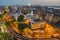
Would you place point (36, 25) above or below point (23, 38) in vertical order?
above

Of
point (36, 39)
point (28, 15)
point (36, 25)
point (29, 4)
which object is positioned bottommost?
point (36, 39)

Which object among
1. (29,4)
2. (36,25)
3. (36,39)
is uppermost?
(29,4)

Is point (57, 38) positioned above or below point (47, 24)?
below

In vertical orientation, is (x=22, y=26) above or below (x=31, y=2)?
below

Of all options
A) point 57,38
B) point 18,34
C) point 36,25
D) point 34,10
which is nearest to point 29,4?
point 34,10

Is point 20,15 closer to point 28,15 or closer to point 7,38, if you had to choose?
point 28,15

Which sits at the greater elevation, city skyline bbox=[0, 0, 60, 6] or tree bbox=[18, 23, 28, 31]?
city skyline bbox=[0, 0, 60, 6]

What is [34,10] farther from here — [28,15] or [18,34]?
[18,34]

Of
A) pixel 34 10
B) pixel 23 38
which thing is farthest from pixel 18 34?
pixel 34 10

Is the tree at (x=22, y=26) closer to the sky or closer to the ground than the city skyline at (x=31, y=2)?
closer to the ground
